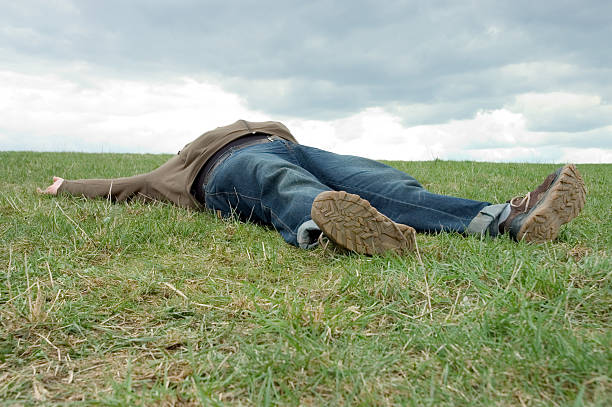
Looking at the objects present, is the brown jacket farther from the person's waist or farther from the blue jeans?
the blue jeans

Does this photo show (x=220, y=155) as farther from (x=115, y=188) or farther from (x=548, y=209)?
(x=548, y=209)

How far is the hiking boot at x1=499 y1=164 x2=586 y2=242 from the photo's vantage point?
2.72 m

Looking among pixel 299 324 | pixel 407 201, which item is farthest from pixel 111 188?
pixel 299 324

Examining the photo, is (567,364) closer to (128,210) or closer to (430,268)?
(430,268)

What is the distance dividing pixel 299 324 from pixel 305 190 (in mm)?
1326

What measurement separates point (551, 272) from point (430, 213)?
129cm

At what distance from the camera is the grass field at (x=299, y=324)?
4.31 ft

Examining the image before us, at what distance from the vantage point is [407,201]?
10.3 feet

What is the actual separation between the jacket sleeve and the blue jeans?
0.88m

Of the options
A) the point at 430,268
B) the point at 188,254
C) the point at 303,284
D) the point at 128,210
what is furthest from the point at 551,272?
the point at 128,210

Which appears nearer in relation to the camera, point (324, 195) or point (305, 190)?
point (324, 195)

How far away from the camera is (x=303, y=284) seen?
2.18 meters

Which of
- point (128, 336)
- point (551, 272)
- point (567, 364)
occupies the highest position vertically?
point (551, 272)

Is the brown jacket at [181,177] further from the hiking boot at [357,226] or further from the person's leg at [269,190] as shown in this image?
the hiking boot at [357,226]
